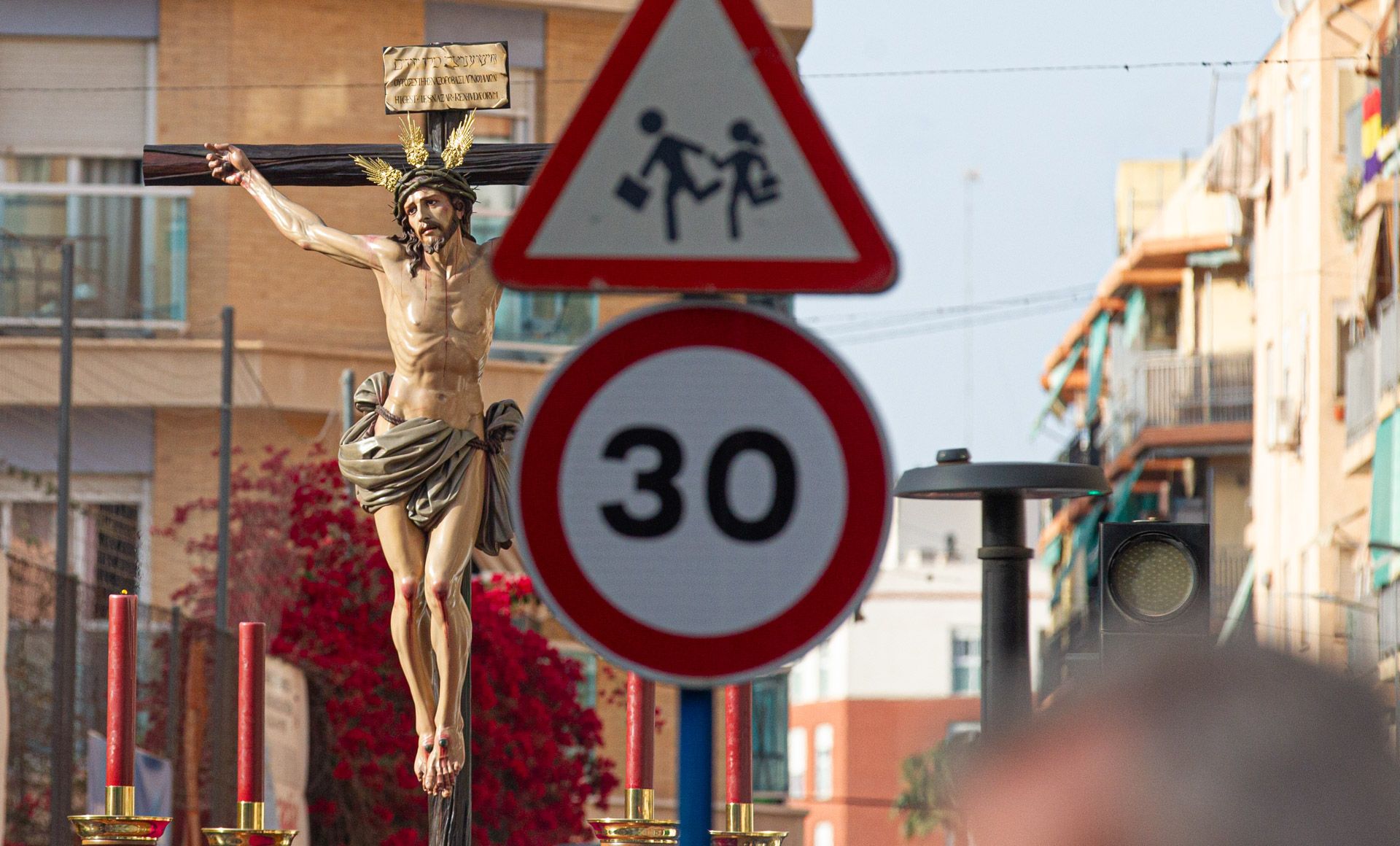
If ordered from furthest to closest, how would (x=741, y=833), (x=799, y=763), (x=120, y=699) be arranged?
(x=799, y=763), (x=741, y=833), (x=120, y=699)

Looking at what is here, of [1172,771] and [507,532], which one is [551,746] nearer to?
[507,532]

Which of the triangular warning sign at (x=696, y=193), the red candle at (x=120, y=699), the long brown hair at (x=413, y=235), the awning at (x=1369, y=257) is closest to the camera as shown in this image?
the triangular warning sign at (x=696, y=193)

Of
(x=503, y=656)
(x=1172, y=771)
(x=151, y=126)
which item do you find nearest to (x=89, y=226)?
(x=151, y=126)

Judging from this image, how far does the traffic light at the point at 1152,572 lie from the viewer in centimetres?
930

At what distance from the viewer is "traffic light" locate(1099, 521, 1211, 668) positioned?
366 inches

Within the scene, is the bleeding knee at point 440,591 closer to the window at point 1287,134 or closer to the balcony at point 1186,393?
the window at point 1287,134

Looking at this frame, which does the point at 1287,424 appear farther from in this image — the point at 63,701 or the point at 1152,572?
the point at 63,701

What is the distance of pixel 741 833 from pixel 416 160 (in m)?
2.10

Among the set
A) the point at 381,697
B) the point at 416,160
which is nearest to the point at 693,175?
the point at 416,160

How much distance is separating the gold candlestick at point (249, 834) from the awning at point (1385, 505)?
24.6 meters

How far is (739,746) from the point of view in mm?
7195

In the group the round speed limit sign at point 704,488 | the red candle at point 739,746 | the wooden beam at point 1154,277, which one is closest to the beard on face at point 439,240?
the red candle at point 739,746

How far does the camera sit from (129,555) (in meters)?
14.2

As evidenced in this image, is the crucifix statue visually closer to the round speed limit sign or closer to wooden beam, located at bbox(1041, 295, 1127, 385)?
the round speed limit sign
